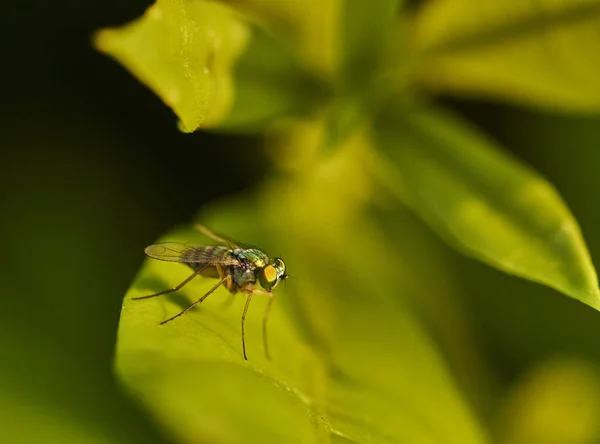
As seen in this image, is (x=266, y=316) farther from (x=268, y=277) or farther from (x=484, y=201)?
(x=484, y=201)

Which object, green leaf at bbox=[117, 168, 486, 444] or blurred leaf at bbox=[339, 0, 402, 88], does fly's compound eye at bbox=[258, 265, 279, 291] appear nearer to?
green leaf at bbox=[117, 168, 486, 444]

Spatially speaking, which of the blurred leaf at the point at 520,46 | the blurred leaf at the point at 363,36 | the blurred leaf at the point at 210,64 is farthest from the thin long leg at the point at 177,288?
the blurred leaf at the point at 520,46

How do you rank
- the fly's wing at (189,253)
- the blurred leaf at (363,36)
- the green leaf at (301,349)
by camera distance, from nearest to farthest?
1. the green leaf at (301,349)
2. the fly's wing at (189,253)
3. the blurred leaf at (363,36)

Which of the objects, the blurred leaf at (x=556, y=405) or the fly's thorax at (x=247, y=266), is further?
the blurred leaf at (x=556, y=405)

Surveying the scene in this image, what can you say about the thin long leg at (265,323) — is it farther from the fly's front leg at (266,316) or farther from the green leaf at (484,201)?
the green leaf at (484,201)

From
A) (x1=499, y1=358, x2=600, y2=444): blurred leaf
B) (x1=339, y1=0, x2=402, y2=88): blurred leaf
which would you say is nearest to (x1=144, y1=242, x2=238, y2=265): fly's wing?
(x1=339, y1=0, x2=402, y2=88): blurred leaf

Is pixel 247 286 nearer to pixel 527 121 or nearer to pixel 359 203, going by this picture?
pixel 359 203

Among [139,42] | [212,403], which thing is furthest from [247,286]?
[139,42]

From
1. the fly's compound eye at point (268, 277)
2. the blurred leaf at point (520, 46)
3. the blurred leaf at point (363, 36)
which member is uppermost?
the blurred leaf at point (520, 46)
